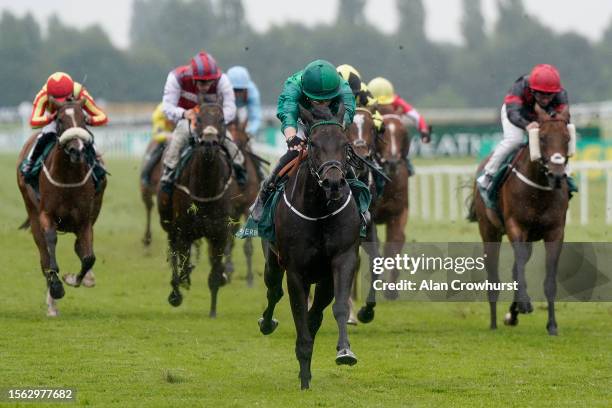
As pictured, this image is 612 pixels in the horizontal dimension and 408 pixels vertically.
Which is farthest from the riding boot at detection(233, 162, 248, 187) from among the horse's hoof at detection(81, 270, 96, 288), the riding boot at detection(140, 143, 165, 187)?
the riding boot at detection(140, 143, 165, 187)

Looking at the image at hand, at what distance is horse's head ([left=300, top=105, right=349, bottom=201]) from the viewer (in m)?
7.54

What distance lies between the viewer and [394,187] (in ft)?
43.7

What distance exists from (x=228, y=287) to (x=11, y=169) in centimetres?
1847

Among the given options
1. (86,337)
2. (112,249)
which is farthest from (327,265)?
(112,249)

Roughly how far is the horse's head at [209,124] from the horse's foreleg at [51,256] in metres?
1.51

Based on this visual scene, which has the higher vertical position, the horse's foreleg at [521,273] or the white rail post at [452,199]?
the horse's foreleg at [521,273]

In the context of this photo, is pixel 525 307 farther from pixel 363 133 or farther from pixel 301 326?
pixel 301 326

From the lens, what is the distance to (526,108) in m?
11.5

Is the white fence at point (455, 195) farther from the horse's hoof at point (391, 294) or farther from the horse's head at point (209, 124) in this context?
the horse's head at point (209, 124)

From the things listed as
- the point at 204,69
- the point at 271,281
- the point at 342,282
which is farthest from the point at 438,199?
the point at 342,282

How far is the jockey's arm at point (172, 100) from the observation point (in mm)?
12422

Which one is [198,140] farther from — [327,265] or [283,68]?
[283,68]

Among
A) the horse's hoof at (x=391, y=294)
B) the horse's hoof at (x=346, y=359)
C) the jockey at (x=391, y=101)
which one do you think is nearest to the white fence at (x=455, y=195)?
the jockey at (x=391, y=101)

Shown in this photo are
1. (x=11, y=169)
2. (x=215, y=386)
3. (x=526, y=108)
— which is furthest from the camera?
(x=11, y=169)
